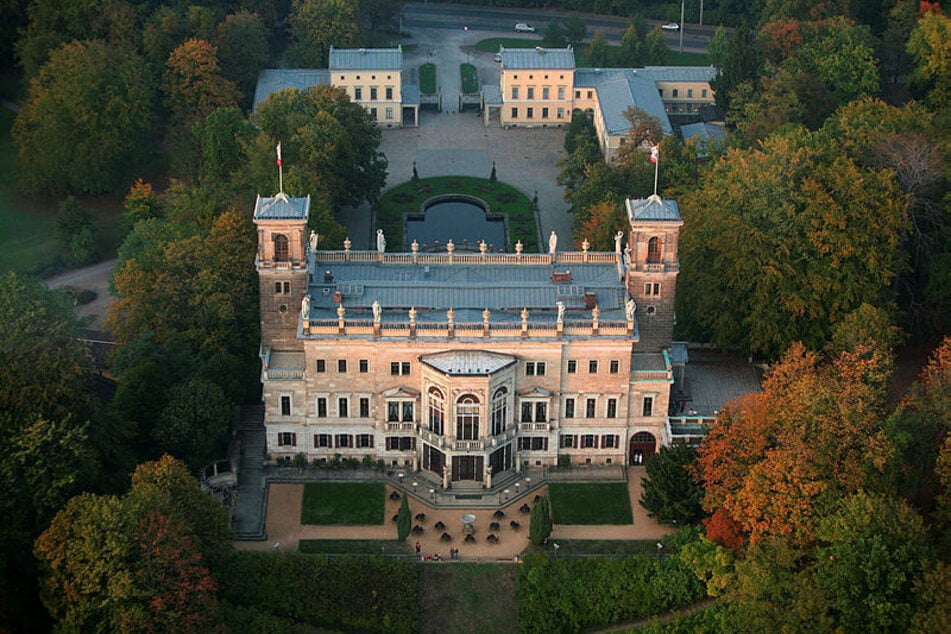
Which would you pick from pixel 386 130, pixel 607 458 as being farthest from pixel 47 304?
pixel 386 130

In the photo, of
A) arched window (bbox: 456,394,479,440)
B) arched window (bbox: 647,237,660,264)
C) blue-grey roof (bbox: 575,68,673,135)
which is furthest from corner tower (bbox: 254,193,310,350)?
blue-grey roof (bbox: 575,68,673,135)

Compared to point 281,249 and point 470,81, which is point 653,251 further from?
point 470,81

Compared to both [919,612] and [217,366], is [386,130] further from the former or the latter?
[919,612]

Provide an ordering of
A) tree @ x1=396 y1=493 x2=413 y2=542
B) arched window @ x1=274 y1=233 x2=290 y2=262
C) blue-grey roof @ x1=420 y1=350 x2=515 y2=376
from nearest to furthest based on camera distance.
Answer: tree @ x1=396 y1=493 x2=413 y2=542 < blue-grey roof @ x1=420 y1=350 x2=515 y2=376 < arched window @ x1=274 y1=233 x2=290 y2=262

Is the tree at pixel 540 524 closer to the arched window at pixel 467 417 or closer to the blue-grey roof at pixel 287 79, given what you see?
the arched window at pixel 467 417

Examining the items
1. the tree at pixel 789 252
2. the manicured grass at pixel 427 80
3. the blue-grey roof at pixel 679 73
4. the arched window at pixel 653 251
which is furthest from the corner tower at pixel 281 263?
the manicured grass at pixel 427 80

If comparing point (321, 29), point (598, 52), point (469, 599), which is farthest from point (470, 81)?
point (469, 599)

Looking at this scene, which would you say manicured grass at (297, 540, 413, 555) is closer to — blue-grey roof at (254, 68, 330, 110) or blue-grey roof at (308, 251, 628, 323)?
blue-grey roof at (308, 251, 628, 323)
